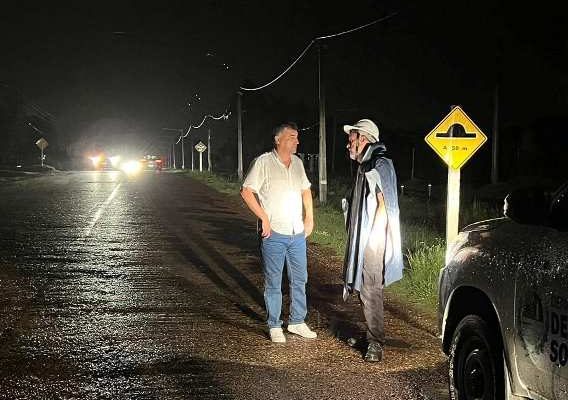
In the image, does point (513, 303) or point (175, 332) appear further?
point (175, 332)

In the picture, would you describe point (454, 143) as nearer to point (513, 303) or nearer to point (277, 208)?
point (277, 208)

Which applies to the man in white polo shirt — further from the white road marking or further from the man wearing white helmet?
the white road marking

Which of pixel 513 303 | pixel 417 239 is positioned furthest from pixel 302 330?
pixel 417 239

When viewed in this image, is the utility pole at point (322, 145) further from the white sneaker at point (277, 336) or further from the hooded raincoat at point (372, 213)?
the hooded raincoat at point (372, 213)

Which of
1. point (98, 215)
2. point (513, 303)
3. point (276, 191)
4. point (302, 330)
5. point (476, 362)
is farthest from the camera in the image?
point (98, 215)

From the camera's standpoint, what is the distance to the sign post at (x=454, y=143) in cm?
876

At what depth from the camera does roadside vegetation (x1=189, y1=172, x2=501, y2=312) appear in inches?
345

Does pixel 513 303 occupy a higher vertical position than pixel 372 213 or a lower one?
lower

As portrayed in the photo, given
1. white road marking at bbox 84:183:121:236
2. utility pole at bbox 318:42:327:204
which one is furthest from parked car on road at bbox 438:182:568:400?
utility pole at bbox 318:42:327:204

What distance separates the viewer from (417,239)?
13062mm

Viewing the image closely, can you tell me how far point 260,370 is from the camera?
219 inches

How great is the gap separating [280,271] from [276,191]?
727 mm

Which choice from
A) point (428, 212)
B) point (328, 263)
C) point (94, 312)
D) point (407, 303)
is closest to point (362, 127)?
point (407, 303)

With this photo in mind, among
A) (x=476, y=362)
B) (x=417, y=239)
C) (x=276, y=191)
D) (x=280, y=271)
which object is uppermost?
(x=276, y=191)
